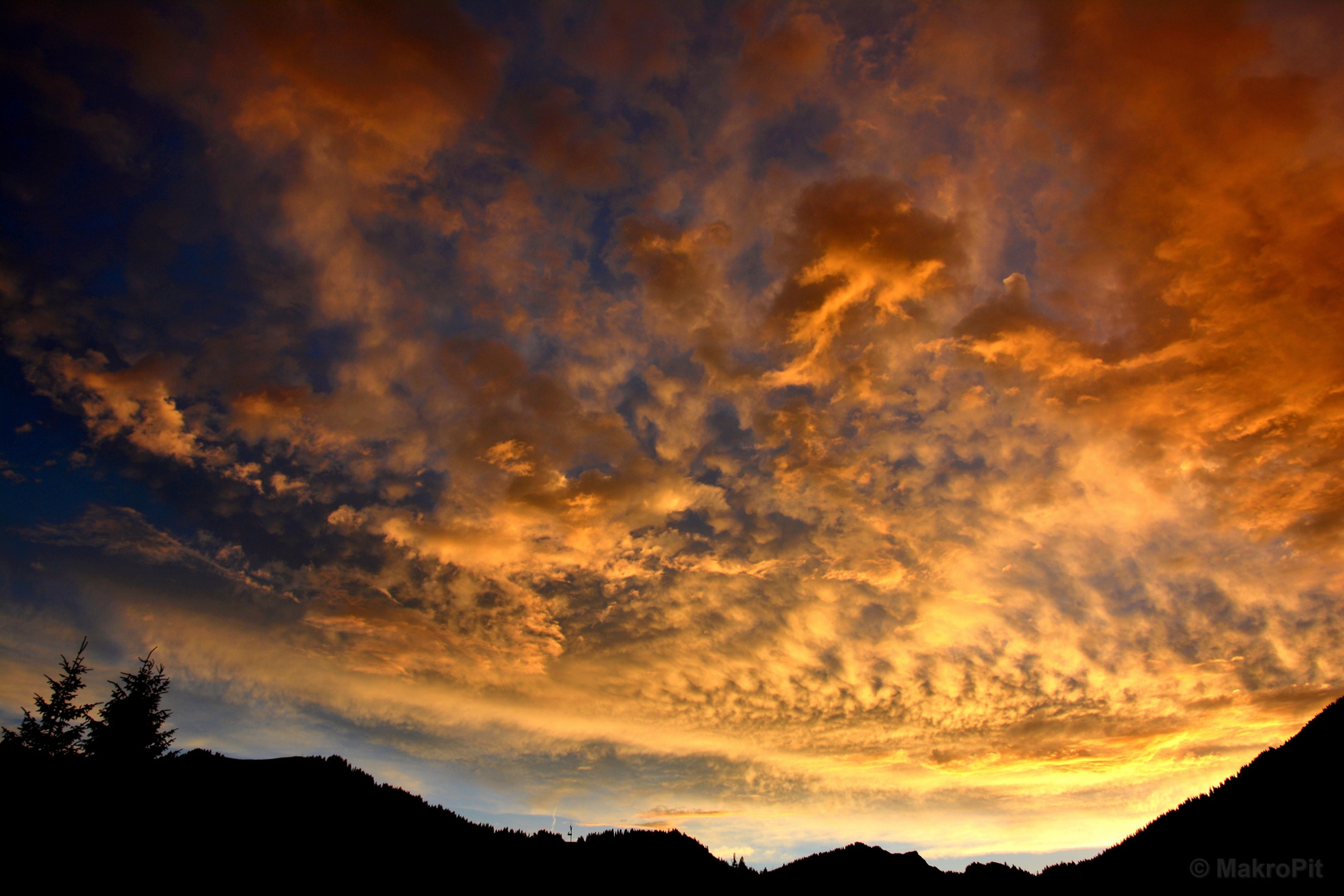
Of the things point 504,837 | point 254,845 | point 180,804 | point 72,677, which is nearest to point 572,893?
point 504,837

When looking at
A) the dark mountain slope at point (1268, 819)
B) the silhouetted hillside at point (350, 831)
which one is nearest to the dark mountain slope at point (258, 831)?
the silhouetted hillside at point (350, 831)

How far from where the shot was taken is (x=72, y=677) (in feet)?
126

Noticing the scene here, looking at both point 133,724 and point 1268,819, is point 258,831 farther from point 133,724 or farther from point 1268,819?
point 1268,819

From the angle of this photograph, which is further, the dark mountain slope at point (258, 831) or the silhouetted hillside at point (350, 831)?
the dark mountain slope at point (258, 831)

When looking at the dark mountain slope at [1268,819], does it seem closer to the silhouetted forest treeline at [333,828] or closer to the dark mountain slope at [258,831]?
the silhouetted forest treeline at [333,828]

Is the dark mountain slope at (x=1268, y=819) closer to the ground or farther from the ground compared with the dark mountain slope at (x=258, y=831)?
farther from the ground

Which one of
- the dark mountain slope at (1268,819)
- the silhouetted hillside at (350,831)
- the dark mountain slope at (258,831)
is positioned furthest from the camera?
the dark mountain slope at (258,831)

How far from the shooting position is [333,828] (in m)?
35.3

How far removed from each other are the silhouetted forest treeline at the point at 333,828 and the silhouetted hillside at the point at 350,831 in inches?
3.4

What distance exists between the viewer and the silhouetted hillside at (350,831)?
24430 millimetres

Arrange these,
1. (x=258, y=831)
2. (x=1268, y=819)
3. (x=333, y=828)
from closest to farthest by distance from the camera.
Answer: (x=1268, y=819), (x=258, y=831), (x=333, y=828)

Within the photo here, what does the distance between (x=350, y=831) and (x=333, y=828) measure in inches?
51.8

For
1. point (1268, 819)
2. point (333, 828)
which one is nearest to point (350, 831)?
point (333, 828)

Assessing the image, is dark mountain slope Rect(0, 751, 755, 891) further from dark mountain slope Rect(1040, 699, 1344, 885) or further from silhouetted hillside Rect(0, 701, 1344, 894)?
dark mountain slope Rect(1040, 699, 1344, 885)
